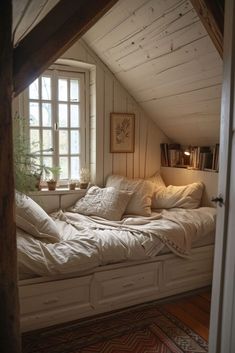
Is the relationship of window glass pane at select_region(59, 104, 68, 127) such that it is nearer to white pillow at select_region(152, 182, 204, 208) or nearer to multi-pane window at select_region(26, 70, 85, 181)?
multi-pane window at select_region(26, 70, 85, 181)

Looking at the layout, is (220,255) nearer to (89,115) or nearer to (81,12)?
(81,12)

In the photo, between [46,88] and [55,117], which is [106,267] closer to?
[55,117]

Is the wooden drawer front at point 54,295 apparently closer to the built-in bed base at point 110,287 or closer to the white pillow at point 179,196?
the built-in bed base at point 110,287

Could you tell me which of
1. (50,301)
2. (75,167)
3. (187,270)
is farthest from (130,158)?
(50,301)

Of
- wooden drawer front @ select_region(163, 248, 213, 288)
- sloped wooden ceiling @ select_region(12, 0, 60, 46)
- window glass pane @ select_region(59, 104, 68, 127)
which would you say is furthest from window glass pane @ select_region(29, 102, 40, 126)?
wooden drawer front @ select_region(163, 248, 213, 288)

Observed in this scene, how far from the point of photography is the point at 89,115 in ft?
10.9

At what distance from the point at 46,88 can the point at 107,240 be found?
180cm

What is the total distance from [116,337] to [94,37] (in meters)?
2.61

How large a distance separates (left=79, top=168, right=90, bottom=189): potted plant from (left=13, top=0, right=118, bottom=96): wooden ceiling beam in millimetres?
1797

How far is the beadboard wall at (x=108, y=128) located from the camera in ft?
10.3

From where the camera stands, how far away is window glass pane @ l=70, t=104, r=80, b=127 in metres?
3.24

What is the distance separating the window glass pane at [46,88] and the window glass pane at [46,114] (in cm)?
8

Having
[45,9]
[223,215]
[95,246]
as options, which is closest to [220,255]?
[223,215]

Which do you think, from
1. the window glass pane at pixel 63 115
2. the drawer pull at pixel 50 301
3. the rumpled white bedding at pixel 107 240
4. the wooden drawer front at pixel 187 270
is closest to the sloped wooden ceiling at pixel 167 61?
the window glass pane at pixel 63 115
